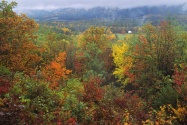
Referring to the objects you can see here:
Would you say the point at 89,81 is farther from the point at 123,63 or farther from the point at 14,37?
the point at 123,63

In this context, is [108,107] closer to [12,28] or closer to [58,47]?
[12,28]

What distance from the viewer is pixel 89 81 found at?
2023cm

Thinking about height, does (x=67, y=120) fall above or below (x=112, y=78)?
above

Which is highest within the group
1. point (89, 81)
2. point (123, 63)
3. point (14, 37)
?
point (14, 37)

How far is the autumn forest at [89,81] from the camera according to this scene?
13.3 meters

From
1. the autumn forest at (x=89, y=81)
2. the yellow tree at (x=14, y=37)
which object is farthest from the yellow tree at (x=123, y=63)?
the yellow tree at (x=14, y=37)

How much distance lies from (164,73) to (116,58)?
39.4ft

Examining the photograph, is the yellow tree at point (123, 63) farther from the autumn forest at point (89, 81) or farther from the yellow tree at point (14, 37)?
the yellow tree at point (14, 37)

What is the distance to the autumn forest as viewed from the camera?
13.3 m

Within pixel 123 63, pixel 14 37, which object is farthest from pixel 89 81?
pixel 123 63

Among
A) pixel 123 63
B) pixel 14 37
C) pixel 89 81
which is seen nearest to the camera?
pixel 89 81

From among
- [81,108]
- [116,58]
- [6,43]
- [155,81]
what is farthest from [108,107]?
[116,58]

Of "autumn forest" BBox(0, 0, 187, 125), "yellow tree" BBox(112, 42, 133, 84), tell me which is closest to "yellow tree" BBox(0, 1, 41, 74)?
"autumn forest" BBox(0, 0, 187, 125)

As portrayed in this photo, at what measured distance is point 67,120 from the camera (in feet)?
40.2
